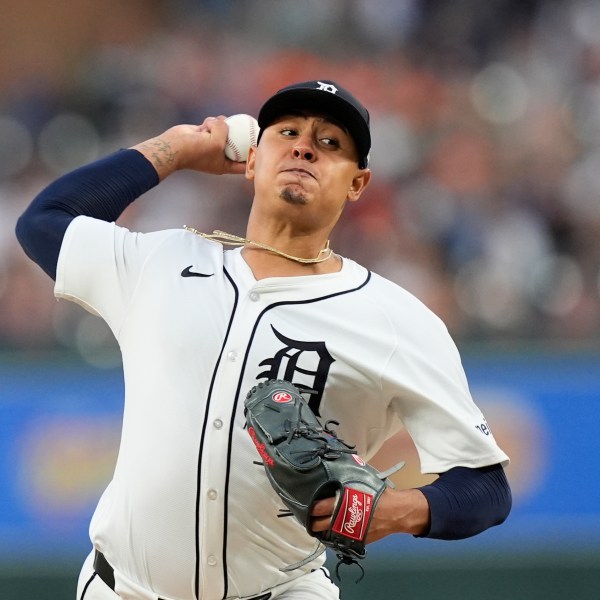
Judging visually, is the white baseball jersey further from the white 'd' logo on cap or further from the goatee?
the white 'd' logo on cap

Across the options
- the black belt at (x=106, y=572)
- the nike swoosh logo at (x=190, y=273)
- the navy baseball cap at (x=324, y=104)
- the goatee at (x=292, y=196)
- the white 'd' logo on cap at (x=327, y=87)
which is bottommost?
the black belt at (x=106, y=572)

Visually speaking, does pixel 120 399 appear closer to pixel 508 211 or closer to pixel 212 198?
pixel 212 198

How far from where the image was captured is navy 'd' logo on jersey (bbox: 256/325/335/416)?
8.50 ft

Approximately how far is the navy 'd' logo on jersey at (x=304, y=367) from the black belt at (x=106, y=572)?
50cm

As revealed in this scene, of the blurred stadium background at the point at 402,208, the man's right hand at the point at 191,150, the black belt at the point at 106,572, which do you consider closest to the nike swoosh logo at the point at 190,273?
the man's right hand at the point at 191,150

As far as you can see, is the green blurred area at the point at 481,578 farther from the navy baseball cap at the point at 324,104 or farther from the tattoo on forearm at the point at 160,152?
the navy baseball cap at the point at 324,104

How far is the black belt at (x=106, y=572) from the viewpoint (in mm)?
2678

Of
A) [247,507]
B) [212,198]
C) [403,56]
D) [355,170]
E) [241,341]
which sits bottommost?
[247,507]

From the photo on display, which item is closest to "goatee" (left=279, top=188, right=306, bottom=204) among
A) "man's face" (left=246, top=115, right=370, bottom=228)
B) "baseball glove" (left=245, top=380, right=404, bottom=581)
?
"man's face" (left=246, top=115, right=370, bottom=228)

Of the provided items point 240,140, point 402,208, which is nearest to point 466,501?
point 240,140

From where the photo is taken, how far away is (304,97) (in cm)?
282

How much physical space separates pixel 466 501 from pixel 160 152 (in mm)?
1315

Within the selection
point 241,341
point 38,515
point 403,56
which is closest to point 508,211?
point 403,56

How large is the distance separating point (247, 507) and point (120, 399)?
300 cm
